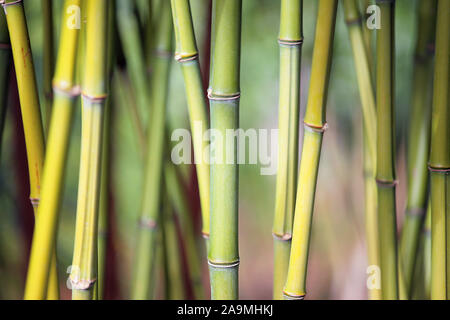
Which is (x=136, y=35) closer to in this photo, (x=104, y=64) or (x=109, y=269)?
(x=104, y=64)

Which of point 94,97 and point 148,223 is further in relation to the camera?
point 148,223

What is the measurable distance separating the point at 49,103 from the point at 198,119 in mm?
185

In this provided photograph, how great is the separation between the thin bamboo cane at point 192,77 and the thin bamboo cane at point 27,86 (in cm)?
13

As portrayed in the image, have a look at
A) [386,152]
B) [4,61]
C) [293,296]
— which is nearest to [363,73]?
[386,152]

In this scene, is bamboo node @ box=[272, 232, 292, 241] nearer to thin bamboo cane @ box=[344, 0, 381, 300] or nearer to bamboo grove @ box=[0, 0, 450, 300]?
bamboo grove @ box=[0, 0, 450, 300]

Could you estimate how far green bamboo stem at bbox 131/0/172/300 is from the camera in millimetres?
461

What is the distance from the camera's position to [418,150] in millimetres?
483

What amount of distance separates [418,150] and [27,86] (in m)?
0.41

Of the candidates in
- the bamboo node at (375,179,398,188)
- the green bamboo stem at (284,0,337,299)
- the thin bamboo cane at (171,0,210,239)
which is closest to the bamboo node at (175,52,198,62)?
the thin bamboo cane at (171,0,210,239)

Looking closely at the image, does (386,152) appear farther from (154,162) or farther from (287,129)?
(154,162)

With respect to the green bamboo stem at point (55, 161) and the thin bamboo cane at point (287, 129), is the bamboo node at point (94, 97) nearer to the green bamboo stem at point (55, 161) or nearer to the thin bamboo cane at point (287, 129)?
the green bamboo stem at point (55, 161)

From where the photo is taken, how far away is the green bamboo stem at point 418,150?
18.7 inches

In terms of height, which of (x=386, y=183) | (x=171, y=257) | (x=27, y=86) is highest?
(x=27, y=86)
